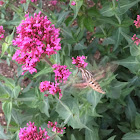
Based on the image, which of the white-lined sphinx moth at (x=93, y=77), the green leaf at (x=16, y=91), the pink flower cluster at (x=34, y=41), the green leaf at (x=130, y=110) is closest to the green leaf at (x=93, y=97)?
the white-lined sphinx moth at (x=93, y=77)

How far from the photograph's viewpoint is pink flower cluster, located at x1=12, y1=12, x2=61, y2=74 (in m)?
1.56

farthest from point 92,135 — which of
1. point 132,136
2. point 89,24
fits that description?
point 89,24

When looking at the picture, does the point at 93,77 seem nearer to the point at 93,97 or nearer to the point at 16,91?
the point at 93,97

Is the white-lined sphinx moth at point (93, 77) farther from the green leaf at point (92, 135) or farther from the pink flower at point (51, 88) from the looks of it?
the green leaf at point (92, 135)

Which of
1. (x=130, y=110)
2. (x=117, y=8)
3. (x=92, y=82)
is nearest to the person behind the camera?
(x=92, y=82)

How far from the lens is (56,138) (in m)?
1.84

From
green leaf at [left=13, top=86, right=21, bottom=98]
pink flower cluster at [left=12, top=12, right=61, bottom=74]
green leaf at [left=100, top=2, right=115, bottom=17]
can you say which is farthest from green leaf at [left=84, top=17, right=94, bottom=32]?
green leaf at [left=13, top=86, right=21, bottom=98]

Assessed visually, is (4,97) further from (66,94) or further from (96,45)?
(96,45)

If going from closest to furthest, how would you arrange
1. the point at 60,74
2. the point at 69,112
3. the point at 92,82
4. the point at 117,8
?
the point at 92,82 → the point at 60,74 → the point at 69,112 → the point at 117,8

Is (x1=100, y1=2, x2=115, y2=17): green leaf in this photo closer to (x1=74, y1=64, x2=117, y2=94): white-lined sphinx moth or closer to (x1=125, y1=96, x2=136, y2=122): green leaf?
(x1=74, y1=64, x2=117, y2=94): white-lined sphinx moth

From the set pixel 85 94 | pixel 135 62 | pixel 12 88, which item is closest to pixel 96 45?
pixel 135 62

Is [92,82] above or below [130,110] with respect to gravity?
above

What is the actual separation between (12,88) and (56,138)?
2.00ft

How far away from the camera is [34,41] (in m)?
1.58
